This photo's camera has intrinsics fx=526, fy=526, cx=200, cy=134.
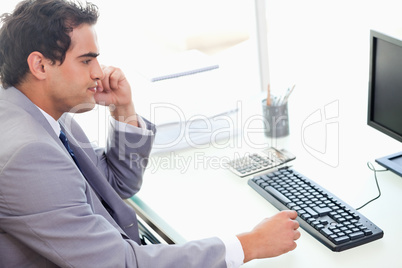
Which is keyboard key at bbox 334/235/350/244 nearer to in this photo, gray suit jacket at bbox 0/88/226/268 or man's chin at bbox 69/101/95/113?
gray suit jacket at bbox 0/88/226/268

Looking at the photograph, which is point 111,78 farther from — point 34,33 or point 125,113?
point 34,33

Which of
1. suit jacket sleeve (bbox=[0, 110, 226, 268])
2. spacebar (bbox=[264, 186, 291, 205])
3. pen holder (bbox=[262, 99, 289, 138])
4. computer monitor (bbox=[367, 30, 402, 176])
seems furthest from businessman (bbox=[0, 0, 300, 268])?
pen holder (bbox=[262, 99, 289, 138])

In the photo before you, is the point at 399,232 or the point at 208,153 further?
the point at 208,153

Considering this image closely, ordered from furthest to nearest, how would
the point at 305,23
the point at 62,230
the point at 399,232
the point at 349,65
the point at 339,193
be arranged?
the point at 305,23 → the point at 349,65 → the point at 339,193 → the point at 399,232 → the point at 62,230

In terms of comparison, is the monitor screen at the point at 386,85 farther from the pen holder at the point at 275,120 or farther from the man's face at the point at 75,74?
the man's face at the point at 75,74

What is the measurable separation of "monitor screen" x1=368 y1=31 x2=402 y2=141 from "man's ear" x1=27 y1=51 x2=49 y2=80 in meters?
0.89

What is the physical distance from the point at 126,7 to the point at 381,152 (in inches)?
37.7

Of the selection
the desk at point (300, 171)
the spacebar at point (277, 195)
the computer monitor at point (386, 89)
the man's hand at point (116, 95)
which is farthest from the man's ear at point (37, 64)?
the computer monitor at point (386, 89)

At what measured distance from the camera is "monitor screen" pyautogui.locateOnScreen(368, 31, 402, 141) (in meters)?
1.42

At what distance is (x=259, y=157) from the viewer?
166 cm

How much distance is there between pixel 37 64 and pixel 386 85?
94 cm

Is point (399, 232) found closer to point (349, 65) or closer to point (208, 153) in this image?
point (208, 153)

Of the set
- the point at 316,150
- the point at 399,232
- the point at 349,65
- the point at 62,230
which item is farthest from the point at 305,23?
the point at 62,230

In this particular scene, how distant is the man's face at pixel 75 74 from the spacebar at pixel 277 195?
54 centimetres
